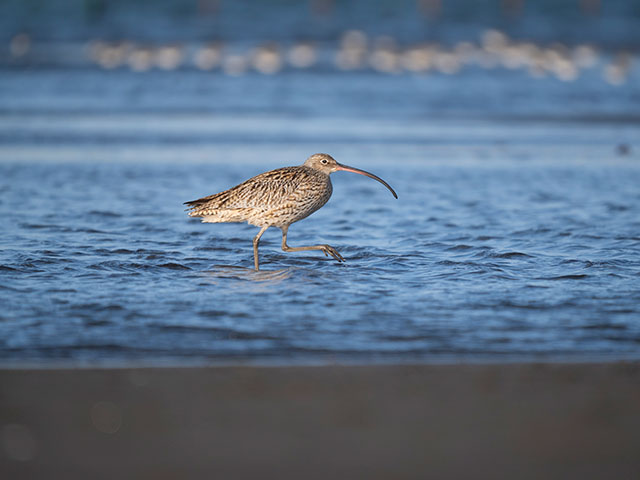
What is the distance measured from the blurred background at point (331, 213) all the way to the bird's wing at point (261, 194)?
1.22 feet

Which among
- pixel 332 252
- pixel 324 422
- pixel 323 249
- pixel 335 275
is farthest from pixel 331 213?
pixel 324 422

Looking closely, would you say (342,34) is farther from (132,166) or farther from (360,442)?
(360,442)

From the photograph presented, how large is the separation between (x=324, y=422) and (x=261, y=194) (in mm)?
4303

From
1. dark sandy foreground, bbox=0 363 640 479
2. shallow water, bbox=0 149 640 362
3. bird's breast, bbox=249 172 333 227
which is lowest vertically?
dark sandy foreground, bbox=0 363 640 479

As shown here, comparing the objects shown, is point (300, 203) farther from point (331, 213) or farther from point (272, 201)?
point (331, 213)

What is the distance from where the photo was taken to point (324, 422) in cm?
359

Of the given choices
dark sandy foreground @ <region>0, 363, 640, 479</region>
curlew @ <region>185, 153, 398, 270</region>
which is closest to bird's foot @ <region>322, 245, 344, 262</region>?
curlew @ <region>185, 153, 398, 270</region>

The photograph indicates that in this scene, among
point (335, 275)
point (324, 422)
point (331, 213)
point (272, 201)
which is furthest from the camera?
point (331, 213)

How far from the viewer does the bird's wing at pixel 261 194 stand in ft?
25.3

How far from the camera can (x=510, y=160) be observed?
43.3 ft

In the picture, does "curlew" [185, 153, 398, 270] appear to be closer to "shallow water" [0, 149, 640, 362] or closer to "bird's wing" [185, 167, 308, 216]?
"bird's wing" [185, 167, 308, 216]

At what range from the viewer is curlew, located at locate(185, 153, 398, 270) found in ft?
25.3

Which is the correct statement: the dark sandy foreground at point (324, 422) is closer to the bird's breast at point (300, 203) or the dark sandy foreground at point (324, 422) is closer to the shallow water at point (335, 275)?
the shallow water at point (335, 275)

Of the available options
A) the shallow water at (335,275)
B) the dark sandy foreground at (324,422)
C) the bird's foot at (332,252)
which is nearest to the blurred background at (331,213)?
the shallow water at (335,275)
